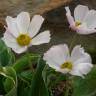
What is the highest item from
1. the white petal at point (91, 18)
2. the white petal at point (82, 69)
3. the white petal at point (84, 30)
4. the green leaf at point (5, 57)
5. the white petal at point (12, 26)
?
the white petal at point (12, 26)

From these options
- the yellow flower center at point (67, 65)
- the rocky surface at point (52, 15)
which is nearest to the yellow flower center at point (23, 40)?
the yellow flower center at point (67, 65)

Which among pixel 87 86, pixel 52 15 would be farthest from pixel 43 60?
pixel 52 15

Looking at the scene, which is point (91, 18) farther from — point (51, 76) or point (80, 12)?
point (51, 76)

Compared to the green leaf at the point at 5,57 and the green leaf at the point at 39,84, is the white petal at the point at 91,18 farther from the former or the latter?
the green leaf at the point at 5,57

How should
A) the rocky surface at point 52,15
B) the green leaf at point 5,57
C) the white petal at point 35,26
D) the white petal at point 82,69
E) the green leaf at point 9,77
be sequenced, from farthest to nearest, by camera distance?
the rocky surface at point 52,15
the green leaf at point 5,57
the green leaf at point 9,77
the white petal at point 35,26
the white petal at point 82,69

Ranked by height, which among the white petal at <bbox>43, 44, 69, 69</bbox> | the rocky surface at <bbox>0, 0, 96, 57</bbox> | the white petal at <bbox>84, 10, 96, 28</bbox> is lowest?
the rocky surface at <bbox>0, 0, 96, 57</bbox>

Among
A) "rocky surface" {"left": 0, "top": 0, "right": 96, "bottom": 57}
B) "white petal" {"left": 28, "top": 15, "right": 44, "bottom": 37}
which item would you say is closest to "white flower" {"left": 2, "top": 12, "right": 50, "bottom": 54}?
"white petal" {"left": 28, "top": 15, "right": 44, "bottom": 37}

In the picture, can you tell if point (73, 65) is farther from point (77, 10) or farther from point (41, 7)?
point (41, 7)

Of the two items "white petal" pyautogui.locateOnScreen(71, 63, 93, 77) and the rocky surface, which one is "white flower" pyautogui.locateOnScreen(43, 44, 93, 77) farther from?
the rocky surface
